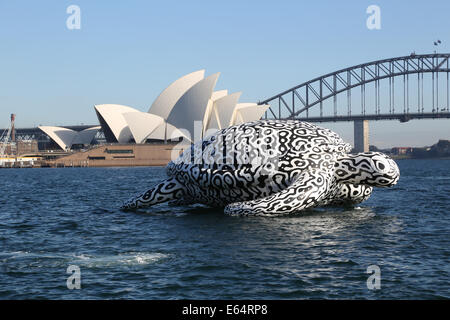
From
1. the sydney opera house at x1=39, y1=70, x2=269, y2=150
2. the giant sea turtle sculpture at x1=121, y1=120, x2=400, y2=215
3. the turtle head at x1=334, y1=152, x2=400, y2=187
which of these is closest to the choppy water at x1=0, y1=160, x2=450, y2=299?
the giant sea turtle sculpture at x1=121, y1=120, x2=400, y2=215

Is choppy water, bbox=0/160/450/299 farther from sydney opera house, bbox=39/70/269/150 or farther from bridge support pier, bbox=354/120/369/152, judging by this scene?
bridge support pier, bbox=354/120/369/152

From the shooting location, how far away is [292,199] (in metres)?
14.3

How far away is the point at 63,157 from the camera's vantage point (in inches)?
5017

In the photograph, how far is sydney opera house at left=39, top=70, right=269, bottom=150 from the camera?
98375mm

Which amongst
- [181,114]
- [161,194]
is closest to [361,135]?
[181,114]

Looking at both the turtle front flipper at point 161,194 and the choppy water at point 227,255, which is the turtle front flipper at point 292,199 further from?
the turtle front flipper at point 161,194

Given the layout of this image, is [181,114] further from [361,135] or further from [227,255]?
[227,255]

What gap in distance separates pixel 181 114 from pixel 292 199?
88.7 meters

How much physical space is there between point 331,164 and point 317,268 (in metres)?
6.45

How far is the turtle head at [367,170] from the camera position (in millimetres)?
15047

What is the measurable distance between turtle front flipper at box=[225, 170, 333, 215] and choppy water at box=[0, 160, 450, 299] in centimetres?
27

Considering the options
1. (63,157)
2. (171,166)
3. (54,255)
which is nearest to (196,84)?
(63,157)
